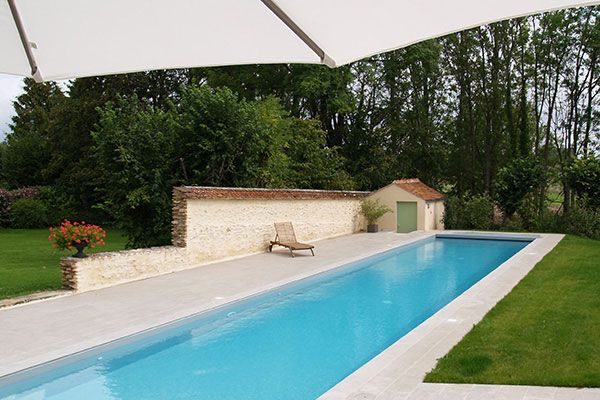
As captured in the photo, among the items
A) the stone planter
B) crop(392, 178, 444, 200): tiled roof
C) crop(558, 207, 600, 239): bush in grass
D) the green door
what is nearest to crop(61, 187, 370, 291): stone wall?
the stone planter

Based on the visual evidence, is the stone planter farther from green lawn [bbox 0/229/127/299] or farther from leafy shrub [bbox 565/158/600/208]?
leafy shrub [bbox 565/158/600/208]

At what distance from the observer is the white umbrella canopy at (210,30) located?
1.98 meters

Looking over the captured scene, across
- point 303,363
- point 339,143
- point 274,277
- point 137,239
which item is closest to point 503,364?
point 303,363

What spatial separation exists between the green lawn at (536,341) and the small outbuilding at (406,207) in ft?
37.5

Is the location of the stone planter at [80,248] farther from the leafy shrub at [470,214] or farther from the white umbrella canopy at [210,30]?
the leafy shrub at [470,214]

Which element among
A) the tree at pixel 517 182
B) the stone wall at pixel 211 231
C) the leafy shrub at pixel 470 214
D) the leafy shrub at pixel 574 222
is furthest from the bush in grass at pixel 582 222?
the stone wall at pixel 211 231

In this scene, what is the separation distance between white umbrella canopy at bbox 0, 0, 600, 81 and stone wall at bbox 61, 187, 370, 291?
810cm

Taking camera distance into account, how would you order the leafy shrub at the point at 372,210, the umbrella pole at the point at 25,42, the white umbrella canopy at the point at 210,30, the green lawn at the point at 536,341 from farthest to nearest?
1. the leafy shrub at the point at 372,210
2. the green lawn at the point at 536,341
3. the umbrella pole at the point at 25,42
4. the white umbrella canopy at the point at 210,30

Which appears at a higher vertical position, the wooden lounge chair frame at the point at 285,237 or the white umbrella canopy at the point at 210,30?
the white umbrella canopy at the point at 210,30

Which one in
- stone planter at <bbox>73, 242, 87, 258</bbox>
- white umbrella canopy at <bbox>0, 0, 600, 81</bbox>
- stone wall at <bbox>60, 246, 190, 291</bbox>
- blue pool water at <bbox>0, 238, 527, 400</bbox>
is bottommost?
blue pool water at <bbox>0, 238, 527, 400</bbox>

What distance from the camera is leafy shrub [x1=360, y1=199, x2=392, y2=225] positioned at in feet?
72.1

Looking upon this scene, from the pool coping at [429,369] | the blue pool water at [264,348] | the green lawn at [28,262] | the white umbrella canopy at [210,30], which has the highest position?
the white umbrella canopy at [210,30]

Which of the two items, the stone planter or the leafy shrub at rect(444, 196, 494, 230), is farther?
the leafy shrub at rect(444, 196, 494, 230)

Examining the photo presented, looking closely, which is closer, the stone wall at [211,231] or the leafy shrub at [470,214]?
the stone wall at [211,231]
